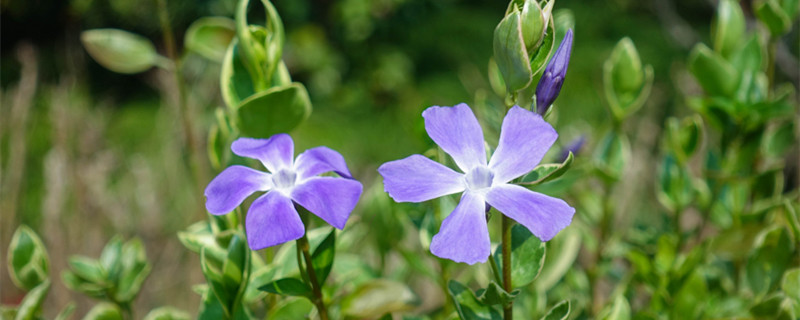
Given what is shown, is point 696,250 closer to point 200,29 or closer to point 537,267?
point 537,267

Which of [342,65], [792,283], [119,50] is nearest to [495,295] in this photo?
[792,283]

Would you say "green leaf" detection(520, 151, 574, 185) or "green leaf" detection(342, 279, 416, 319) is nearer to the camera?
"green leaf" detection(520, 151, 574, 185)

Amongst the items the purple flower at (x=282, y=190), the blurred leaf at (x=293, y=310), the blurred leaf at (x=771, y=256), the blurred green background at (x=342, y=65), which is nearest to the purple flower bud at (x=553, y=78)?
the purple flower at (x=282, y=190)

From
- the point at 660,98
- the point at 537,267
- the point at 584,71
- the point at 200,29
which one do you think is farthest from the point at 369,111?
the point at 537,267

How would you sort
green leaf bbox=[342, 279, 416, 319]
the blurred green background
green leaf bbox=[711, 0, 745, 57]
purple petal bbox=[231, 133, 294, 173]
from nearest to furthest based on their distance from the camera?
purple petal bbox=[231, 133, 294, 173] → green leaf bbox=[342, 279, 416, 319] → green leaf bbox=[711, 0, 745, 57] → the blurred green background

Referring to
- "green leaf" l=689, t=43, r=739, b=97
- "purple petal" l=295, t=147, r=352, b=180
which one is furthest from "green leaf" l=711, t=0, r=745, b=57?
"purple petal" l=295, t=147, r=352, b=180

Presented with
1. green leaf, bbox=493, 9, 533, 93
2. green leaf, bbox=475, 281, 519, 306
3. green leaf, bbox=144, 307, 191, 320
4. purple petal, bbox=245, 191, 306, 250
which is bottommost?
green leaf, bbox=144, 307, 191, 320

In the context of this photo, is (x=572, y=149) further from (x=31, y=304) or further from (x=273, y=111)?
(x=31, y=304)

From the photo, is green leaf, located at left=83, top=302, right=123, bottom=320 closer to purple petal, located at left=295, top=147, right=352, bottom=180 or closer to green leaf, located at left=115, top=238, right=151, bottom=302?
green leaf, located at left=115, top=238, right=151, bottom=302
